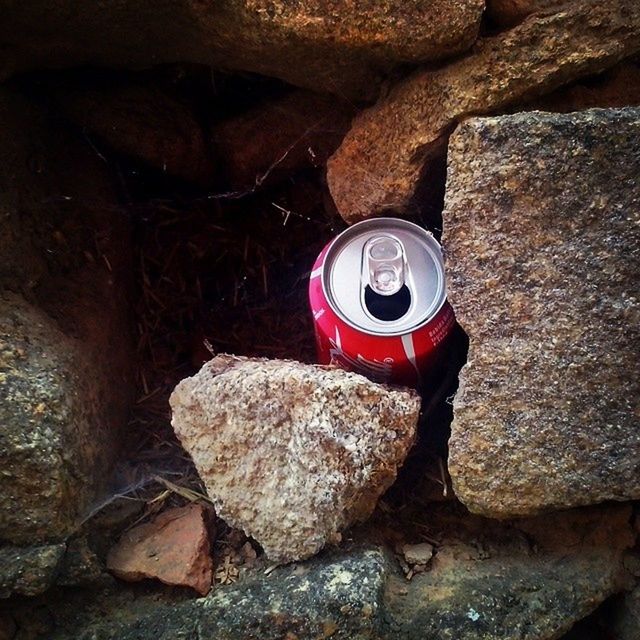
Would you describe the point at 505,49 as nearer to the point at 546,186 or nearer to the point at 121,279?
the point at 546,186

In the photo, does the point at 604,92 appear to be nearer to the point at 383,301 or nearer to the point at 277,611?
the point at 383,301

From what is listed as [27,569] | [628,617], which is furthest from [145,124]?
[628,617]

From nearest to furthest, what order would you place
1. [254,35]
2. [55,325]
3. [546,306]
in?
[546,306], [254,35], [55,325]

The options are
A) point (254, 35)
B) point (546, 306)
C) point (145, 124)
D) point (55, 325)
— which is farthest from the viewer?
point (145, 124)

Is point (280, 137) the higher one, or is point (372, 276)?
point (280, 137)

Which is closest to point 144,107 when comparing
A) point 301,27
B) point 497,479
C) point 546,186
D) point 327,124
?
point 327,124

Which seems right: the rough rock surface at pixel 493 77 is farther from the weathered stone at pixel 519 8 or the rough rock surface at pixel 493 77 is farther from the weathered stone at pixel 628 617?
the weathered stone at pixel 628 617
